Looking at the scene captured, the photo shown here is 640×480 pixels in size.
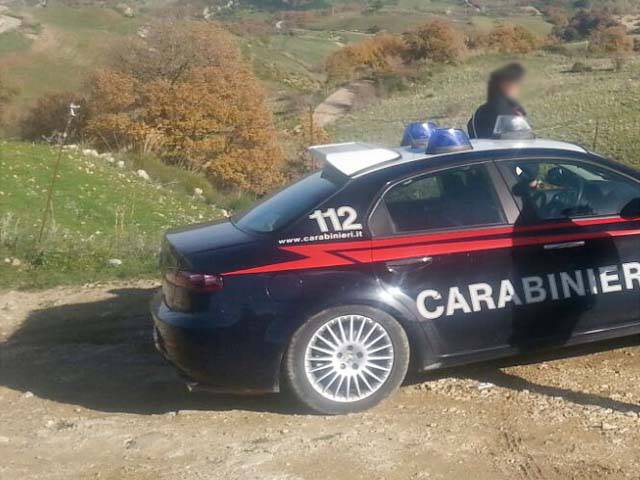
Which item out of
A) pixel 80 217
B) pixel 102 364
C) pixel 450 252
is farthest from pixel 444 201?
pixel 80 217

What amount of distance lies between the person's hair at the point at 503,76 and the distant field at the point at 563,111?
7631 millimetres

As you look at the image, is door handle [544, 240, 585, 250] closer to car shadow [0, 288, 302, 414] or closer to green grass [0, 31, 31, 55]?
car shadow [0, 288, 302, 414]

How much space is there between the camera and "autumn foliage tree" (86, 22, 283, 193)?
30.7 meters

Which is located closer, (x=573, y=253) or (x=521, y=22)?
(x=573, y=253)

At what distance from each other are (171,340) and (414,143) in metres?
2.01

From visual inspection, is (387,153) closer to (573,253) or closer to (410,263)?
(410,263)

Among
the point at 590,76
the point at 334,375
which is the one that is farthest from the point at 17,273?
the point at 590,76

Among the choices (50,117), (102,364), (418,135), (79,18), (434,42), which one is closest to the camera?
(418,135)

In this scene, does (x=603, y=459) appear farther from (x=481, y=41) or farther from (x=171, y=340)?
(x=481, y=41)

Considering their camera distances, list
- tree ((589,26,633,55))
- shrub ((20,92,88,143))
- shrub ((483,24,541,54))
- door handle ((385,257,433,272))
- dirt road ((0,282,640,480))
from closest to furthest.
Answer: dirt road ((0,282,640,480))
door handle ((385,257,433,272))
shrub ((483,24,541,54))
tree ((589,26,633,55))
shrub ((20,92,88,143))

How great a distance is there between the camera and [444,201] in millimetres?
5277

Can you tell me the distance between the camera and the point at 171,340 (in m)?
5.13

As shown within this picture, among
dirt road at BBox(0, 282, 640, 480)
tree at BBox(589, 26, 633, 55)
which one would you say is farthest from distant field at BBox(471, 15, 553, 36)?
dirt road at BBox(0, 282, 640, 480)

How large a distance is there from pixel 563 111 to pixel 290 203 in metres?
14.9
